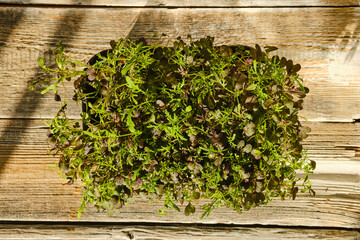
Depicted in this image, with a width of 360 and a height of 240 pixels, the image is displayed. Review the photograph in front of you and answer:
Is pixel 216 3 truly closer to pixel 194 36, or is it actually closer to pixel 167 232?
pixel 194 36

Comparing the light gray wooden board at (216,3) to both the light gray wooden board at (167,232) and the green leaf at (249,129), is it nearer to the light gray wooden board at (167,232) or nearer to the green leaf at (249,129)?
the green leaf at (249,129)

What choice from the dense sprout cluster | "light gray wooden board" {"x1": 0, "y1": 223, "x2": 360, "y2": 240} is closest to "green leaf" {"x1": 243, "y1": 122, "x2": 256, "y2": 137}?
the dense sprout cluster

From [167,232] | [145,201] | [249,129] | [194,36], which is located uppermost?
[194,36]

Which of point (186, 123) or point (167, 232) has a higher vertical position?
point (186, 123)

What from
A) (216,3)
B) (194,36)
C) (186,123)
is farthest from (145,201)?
(216,3)

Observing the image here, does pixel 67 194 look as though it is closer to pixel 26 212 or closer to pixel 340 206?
pixel 26 212
